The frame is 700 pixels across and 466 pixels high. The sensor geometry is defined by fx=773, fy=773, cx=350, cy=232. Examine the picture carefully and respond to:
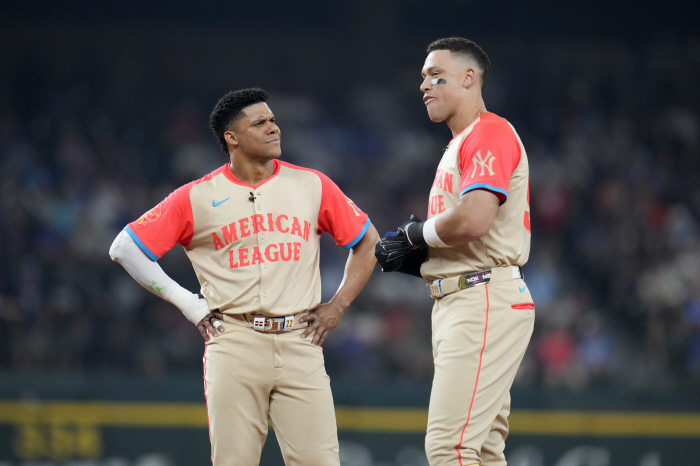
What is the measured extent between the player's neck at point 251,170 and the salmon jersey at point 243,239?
0.04 m

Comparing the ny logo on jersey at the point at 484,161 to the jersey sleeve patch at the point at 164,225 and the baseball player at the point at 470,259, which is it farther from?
the jersey sleeve patch at the point at 164,225

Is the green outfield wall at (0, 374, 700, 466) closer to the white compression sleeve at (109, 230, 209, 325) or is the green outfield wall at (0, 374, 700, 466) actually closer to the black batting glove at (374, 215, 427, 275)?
the white compression sleeve at (109, 230, 209, 325)

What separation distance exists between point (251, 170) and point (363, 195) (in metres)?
6.52

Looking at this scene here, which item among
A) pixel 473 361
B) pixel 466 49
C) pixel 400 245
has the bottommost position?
pixel 473 361

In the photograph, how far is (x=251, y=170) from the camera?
3992mm

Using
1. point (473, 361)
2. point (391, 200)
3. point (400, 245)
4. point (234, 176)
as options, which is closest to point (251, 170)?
point (234, 176)

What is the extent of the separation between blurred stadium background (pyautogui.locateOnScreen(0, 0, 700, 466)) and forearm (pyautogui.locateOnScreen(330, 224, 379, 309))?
288cm

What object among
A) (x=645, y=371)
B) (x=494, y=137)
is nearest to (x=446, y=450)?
(x=494, y=137)

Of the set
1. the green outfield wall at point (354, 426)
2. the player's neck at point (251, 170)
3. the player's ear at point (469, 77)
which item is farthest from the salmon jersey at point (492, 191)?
the green outfield wall at point (354, 426)

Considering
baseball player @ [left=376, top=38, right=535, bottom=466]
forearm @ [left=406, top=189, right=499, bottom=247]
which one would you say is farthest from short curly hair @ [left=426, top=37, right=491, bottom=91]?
forearm @ [left=406, top=189, right=499, bottom=247]

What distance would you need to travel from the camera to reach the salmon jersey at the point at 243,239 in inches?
151

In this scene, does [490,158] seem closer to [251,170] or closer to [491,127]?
[491,127]

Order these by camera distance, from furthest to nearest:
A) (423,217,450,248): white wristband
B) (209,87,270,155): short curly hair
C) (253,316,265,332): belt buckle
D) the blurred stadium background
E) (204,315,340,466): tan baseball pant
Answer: the blurred stadium background
(209,87,270,155): short curly hair
(253,316,265,332): belt buckle
(204,315,340,466): tan baseball pant
(423,217,450,248): white wristband

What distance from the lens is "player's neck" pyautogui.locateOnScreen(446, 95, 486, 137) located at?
372cm
